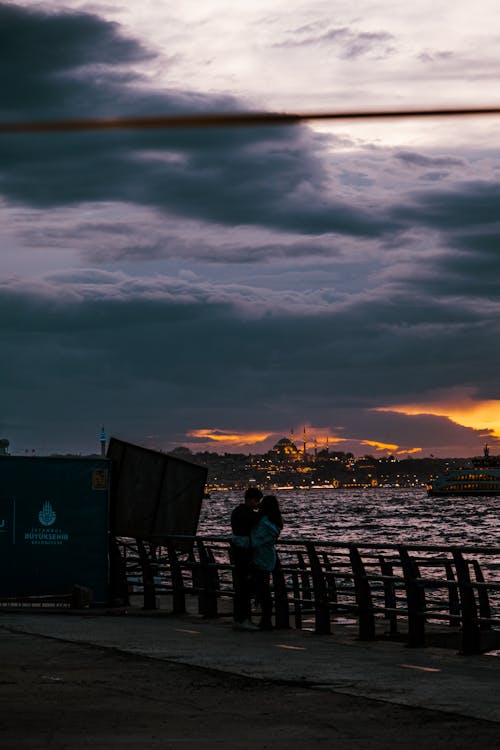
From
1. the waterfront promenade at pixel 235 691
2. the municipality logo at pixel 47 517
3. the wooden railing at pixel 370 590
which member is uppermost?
the municipality logo at pixel 47 517

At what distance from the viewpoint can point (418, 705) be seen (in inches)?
411

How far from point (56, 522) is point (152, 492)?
243cm

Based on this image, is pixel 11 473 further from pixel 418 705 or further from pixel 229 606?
pixel 418 705

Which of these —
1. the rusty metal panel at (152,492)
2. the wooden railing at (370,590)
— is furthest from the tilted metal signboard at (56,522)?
the rusty metal panel at (152,492)

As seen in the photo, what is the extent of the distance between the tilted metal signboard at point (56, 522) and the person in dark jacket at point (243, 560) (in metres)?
3.28

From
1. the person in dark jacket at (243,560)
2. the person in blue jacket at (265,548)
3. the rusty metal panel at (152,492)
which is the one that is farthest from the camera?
the rusty metal panel at (152,492)

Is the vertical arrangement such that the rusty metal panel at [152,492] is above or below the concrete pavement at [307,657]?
above

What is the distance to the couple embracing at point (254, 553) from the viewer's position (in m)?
17.0

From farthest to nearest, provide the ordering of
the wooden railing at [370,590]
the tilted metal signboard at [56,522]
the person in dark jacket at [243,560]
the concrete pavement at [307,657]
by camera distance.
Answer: the tilted metal signboard at [56,522], the person in dark jacket at [243,560], the wooden railing at [370,590], the concrete pavement at [307,657]

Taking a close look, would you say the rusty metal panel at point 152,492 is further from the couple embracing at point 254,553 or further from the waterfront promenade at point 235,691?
the waterfront promenade at point 235,691

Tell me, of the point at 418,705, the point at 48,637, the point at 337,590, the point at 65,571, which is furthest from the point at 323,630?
the point at 418,705

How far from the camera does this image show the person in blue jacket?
55.6 feet

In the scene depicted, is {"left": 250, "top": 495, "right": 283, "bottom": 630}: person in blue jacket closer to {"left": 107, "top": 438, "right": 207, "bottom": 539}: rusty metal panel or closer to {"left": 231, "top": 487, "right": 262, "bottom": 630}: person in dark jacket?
{"left": 231, "top": 487, "right": 262, "bottom": 630}: person in dark jacket

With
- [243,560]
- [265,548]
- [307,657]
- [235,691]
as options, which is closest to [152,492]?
[243,560]
